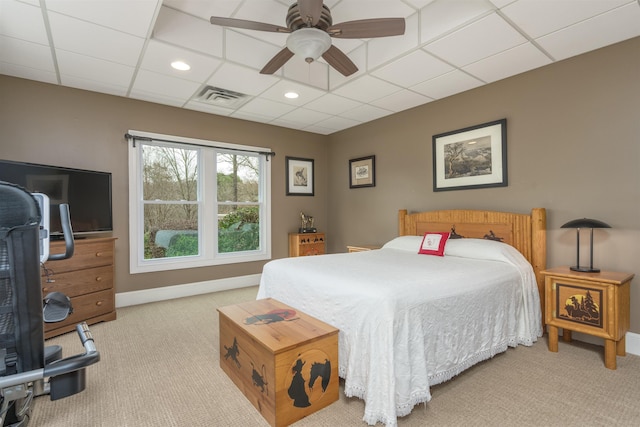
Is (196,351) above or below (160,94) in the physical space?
below

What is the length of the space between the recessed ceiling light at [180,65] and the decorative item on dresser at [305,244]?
3026 mm

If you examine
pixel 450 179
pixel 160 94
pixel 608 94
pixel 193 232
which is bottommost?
pixel 193 232

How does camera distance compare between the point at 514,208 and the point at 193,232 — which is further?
the point at 193,232

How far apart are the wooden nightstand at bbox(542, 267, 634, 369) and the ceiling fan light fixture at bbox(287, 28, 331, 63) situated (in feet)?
8.53


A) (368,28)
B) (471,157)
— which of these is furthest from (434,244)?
(368,28)

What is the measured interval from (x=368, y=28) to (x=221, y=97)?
2.48 m

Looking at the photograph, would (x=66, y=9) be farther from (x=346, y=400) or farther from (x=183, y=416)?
(x=346, y=400)

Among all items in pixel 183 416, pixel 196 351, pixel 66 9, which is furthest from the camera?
pixel 196 351

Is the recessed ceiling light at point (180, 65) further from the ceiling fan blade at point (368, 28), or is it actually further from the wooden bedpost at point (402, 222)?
the wooden bedpost at point (402, 222)

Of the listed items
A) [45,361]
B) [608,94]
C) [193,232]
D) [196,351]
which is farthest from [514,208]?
[193,232]

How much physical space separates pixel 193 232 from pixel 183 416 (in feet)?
10.4

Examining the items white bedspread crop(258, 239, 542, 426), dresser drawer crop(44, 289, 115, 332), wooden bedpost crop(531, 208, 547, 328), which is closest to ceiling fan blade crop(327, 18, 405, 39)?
white bedspread crop(258, 239, 542, 426)

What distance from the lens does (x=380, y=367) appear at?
68.5 inches

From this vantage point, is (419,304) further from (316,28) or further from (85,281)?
(85,281)
